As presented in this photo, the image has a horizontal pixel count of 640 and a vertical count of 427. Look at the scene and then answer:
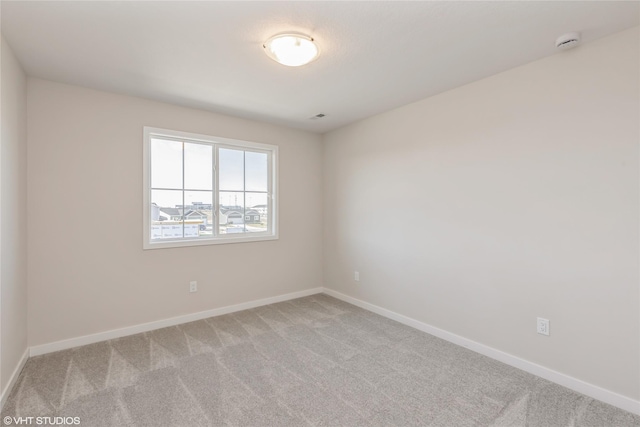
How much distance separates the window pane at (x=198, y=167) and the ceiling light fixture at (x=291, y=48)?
179cm

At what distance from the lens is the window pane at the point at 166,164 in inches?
126

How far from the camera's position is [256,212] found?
157 inches

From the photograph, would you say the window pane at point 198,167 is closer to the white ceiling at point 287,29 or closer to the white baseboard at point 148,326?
the white ceiling at point 287,29

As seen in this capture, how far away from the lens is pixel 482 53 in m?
2.18

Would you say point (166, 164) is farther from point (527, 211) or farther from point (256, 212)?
point (527, 211)

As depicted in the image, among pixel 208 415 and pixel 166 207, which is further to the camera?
pixel 166 207

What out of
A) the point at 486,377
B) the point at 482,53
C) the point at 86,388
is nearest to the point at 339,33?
the point at 482,53

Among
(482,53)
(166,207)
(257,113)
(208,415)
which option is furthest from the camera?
(257,113)

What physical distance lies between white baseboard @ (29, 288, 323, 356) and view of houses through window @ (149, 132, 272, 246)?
2.93ft

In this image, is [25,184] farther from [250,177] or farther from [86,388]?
[250,177]

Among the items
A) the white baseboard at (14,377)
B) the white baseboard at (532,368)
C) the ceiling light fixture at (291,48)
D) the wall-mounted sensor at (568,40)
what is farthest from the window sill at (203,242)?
the wall-mounted sensor at (568,40)

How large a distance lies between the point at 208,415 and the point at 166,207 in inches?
86.5

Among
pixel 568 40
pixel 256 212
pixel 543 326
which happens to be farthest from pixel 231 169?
pixel 543 326

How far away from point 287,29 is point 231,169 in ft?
7.11
